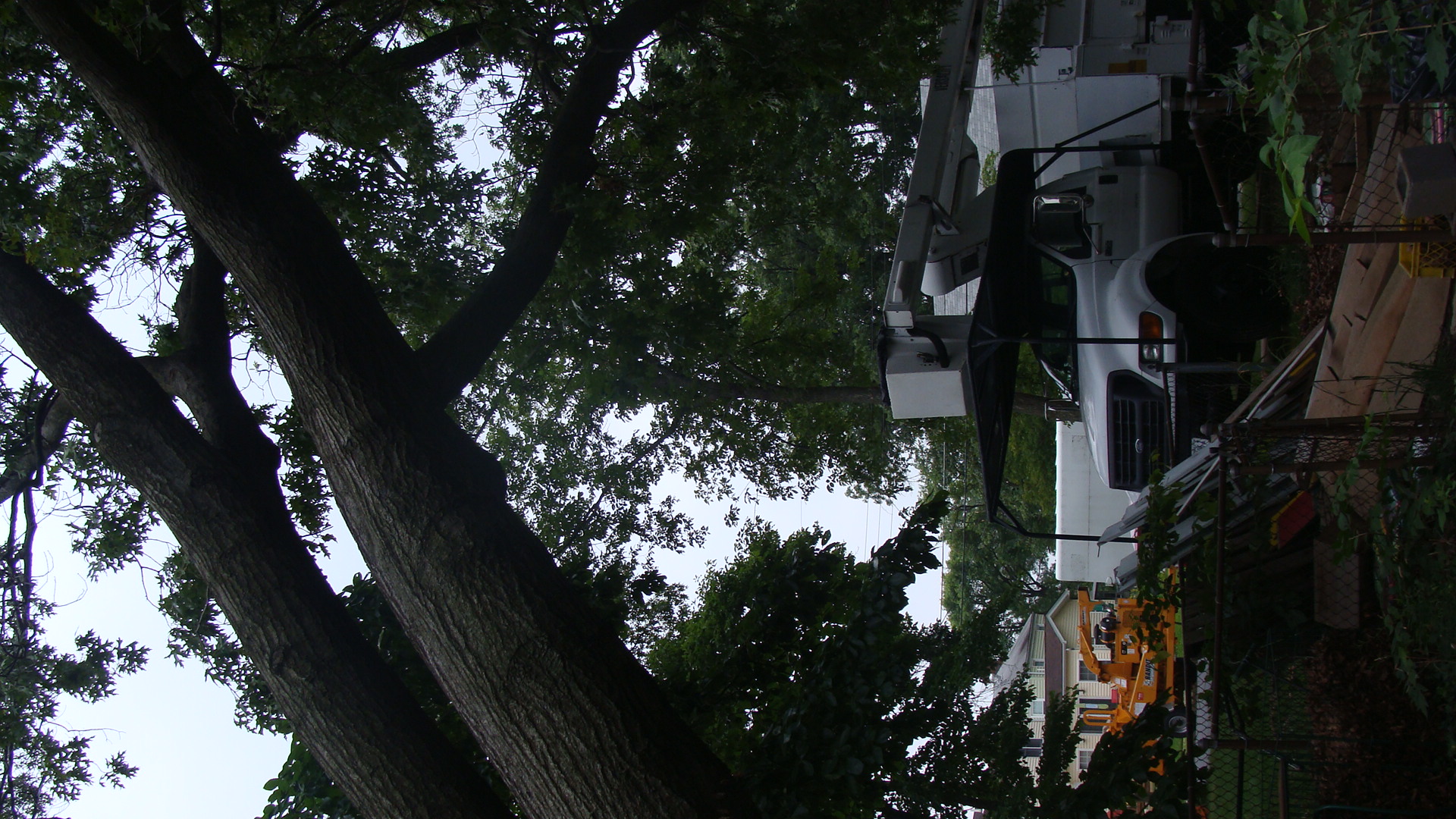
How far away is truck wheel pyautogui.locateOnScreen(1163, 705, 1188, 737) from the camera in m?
4.50

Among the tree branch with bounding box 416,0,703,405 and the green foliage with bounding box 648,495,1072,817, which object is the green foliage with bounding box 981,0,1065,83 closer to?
the tree branch with bounding box 416,0,703,405

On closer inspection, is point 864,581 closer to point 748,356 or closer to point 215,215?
point 215,215

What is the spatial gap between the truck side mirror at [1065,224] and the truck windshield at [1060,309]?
17 centimetres

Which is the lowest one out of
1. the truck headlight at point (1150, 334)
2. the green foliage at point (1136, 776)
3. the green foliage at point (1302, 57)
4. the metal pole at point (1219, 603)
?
the green foliage at point (1136, 776)

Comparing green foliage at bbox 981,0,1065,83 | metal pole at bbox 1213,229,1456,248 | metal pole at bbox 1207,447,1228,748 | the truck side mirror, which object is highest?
green foliage at bbox 981,0,1065,83

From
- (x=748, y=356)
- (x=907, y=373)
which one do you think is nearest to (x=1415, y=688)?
(x=907, y=373)

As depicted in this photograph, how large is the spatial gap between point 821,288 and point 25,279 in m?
9.42


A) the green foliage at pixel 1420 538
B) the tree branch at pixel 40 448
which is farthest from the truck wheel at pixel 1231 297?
the tree branch at pixel 40 448

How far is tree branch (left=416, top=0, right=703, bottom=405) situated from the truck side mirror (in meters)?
3.82

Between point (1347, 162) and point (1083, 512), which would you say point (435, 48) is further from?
point (1083, 512)

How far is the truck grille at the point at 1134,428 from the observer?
7539mm

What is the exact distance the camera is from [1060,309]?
8688mm

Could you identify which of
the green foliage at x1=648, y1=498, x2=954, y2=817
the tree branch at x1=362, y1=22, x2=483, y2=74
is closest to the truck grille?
the green foliage at x1=648, y1=498, x2=954, y2=817

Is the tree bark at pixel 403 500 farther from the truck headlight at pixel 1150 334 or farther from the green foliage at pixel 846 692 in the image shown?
the truck headlight at pixel 1150 334
